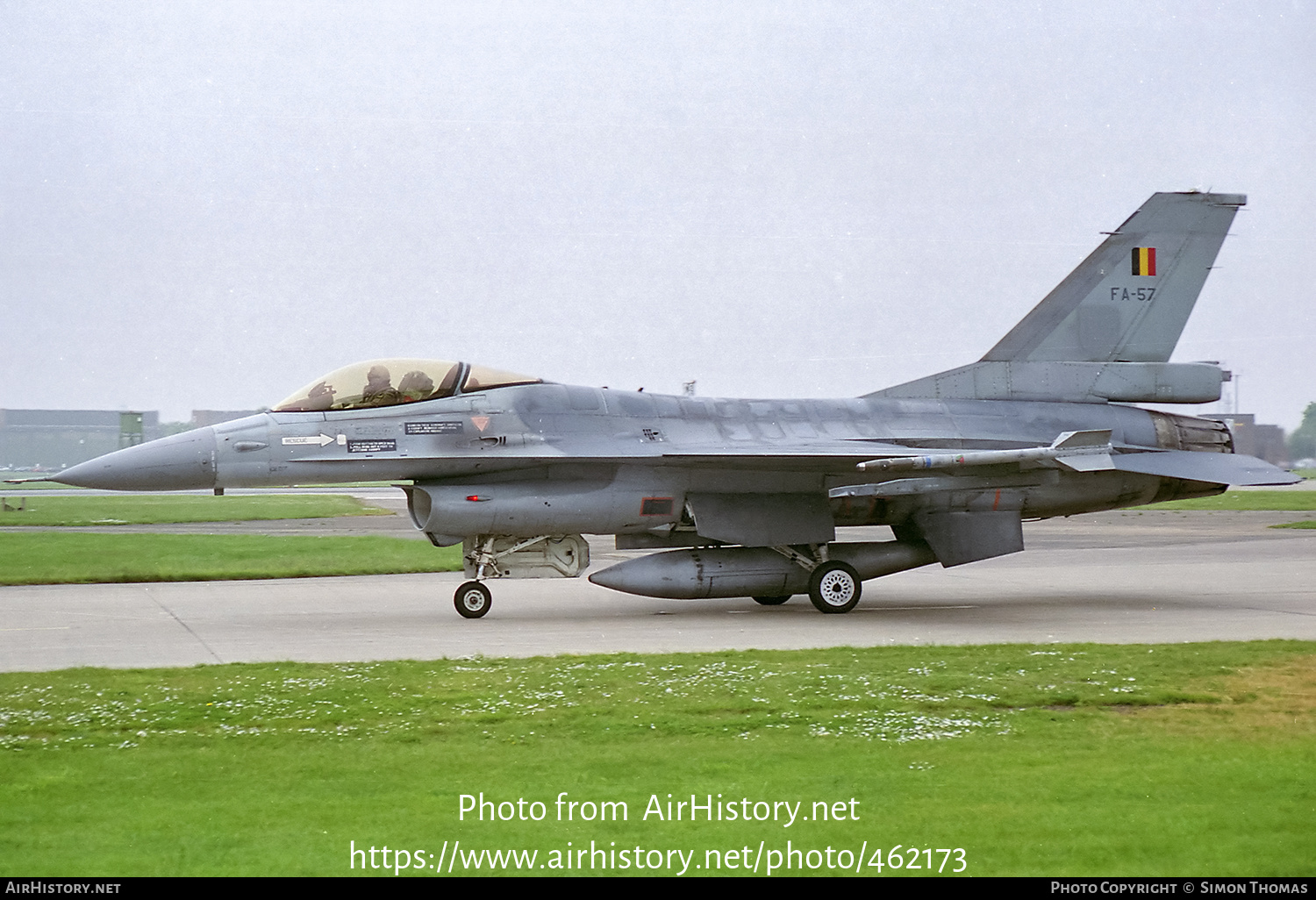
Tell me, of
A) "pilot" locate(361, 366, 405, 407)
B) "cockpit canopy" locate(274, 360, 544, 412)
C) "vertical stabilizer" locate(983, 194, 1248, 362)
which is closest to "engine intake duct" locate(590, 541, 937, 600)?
"cockpit canopy" locate(274, 360, 544, 412)

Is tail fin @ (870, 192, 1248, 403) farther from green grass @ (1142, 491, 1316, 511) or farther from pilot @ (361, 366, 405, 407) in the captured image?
green grass @ (1142, 491, 1316, 511)

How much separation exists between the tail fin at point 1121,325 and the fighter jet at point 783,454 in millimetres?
24

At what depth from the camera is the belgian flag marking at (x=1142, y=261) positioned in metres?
14.4

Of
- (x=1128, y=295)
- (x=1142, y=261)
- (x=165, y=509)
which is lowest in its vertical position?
(x=165, y=509)

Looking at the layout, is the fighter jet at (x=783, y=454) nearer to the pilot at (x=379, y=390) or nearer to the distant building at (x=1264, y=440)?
the pilot at (x=379, y=390)

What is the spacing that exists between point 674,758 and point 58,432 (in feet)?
41.9

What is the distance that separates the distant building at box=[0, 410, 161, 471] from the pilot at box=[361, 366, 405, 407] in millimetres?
2638

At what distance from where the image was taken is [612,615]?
12.6 metres

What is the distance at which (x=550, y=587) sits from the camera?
51.8ft

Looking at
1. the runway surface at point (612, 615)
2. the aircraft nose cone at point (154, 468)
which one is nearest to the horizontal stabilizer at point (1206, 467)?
the runway surface at point (612, 615)

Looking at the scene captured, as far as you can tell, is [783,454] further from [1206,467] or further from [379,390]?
[1206,467]

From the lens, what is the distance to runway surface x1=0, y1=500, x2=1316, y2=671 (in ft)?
33.2

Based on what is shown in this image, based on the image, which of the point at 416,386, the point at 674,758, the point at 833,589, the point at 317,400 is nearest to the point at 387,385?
the point at 416,386

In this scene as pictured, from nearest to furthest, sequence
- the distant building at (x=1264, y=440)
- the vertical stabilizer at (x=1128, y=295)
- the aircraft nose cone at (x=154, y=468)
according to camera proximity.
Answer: the aircraft nose cone at (x=154, y=468), the vertical stabilizer at (x=1128, y=295), the distant building at (x=1264, y=440)
